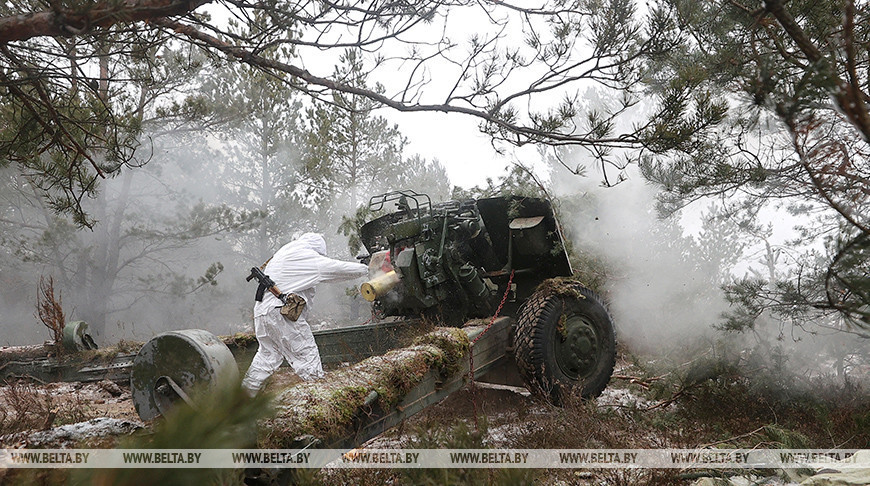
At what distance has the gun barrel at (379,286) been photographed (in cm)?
516

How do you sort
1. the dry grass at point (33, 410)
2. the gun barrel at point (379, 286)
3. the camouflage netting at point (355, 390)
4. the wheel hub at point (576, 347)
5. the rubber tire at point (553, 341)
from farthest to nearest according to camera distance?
the wheel hub at point (576, 347), the gun barrel at point (379, 286), the rubber tire at point (553, 341), the dry grass at point (33, 410), the camouflage netting at point (355, 390)

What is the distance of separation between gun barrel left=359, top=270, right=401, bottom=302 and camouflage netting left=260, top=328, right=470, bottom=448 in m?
0.88

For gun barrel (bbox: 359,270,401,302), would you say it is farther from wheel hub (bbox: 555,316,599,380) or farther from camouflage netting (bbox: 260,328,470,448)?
wheel hub (bbox: 555,316,599,380)

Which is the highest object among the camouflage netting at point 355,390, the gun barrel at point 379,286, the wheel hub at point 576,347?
the gun barrel at point 379,286

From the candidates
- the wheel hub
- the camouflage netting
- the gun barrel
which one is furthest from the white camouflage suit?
the wheel hub

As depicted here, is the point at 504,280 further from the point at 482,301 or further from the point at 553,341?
the point at 553,341

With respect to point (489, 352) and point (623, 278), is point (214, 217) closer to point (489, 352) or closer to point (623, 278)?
point (623, 278)

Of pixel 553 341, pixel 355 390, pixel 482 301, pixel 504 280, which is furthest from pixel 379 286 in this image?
pixel 355 390

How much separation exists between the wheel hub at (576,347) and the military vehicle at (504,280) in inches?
0.4

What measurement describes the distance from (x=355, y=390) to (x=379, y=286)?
6.50 feet

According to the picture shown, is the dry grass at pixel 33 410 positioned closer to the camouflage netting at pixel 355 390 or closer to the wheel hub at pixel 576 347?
the camouflage netting at pixel 355 390

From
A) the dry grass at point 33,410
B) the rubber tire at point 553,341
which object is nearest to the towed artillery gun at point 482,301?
the rubber tire at point 553,341

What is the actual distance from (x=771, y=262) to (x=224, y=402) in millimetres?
14420

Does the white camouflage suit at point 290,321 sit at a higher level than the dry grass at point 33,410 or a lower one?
higher
